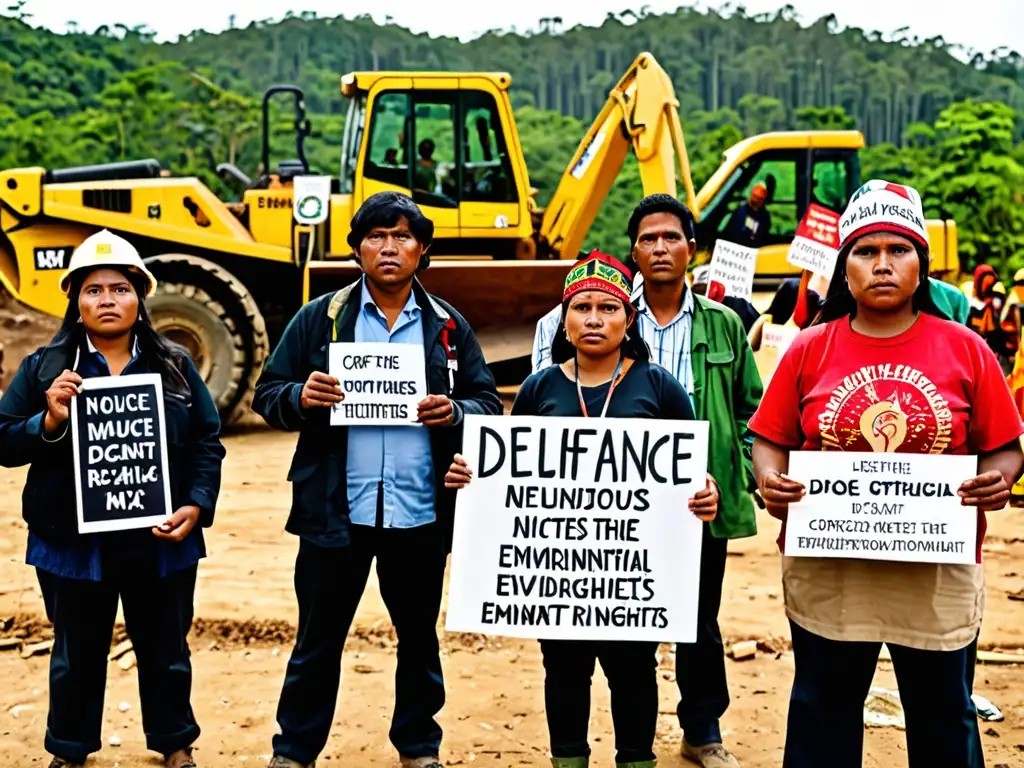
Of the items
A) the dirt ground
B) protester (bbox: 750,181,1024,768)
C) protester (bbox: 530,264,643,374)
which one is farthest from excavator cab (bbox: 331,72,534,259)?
protester (bbox: 750,181,1024,768)

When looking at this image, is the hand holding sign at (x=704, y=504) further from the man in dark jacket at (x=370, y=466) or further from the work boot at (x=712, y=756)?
the work boot at (x=712, y=756)

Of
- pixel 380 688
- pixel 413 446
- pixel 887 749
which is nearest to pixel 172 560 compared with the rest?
pixel 413 446

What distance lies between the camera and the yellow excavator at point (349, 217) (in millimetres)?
11461

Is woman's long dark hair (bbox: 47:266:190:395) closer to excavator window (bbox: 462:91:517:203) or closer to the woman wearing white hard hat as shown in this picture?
the woman wearing white hard hat

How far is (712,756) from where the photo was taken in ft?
14.1

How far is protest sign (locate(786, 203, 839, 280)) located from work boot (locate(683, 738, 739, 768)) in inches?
163

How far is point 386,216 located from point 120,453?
43.3 inches

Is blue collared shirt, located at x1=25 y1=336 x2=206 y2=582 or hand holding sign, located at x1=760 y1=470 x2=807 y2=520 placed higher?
hand holding sign, located at x1=760 y1=470 x2=807 y2=520

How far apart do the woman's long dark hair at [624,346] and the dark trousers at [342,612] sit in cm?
67

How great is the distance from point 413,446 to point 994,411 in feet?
5.61

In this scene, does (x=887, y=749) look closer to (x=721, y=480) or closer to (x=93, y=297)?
(x=721, y=480)

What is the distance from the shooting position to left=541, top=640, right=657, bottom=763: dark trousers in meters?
3.73

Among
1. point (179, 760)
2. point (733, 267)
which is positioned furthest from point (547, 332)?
point (733, 267)

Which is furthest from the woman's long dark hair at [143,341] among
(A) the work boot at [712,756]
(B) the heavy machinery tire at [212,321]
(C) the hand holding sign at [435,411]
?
(B) the heavy machinery tire at [212,321]
